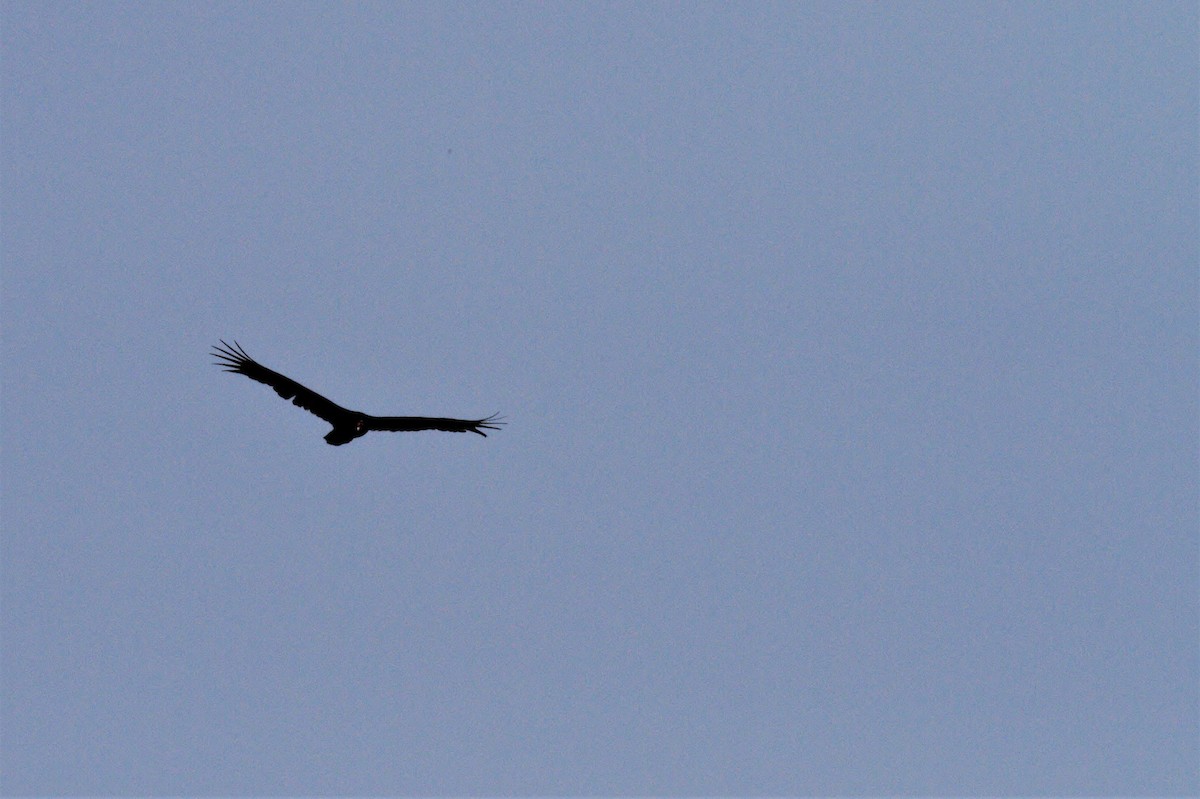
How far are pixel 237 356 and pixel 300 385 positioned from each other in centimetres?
203

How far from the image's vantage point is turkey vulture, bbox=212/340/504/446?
209ft

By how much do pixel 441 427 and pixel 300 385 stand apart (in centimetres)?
431

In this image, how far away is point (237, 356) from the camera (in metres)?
63.3

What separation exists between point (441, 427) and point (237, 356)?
6.31 metres

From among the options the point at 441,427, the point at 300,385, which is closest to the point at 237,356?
the point at 300,385

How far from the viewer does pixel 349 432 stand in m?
64.7

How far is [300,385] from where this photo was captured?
64.0 metres

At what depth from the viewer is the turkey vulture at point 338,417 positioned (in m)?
63.7

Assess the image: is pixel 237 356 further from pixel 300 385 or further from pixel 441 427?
pixel 441 427

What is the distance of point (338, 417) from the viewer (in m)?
64.6

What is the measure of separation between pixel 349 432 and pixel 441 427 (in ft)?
8.88

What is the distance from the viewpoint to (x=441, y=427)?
64.8 metres
